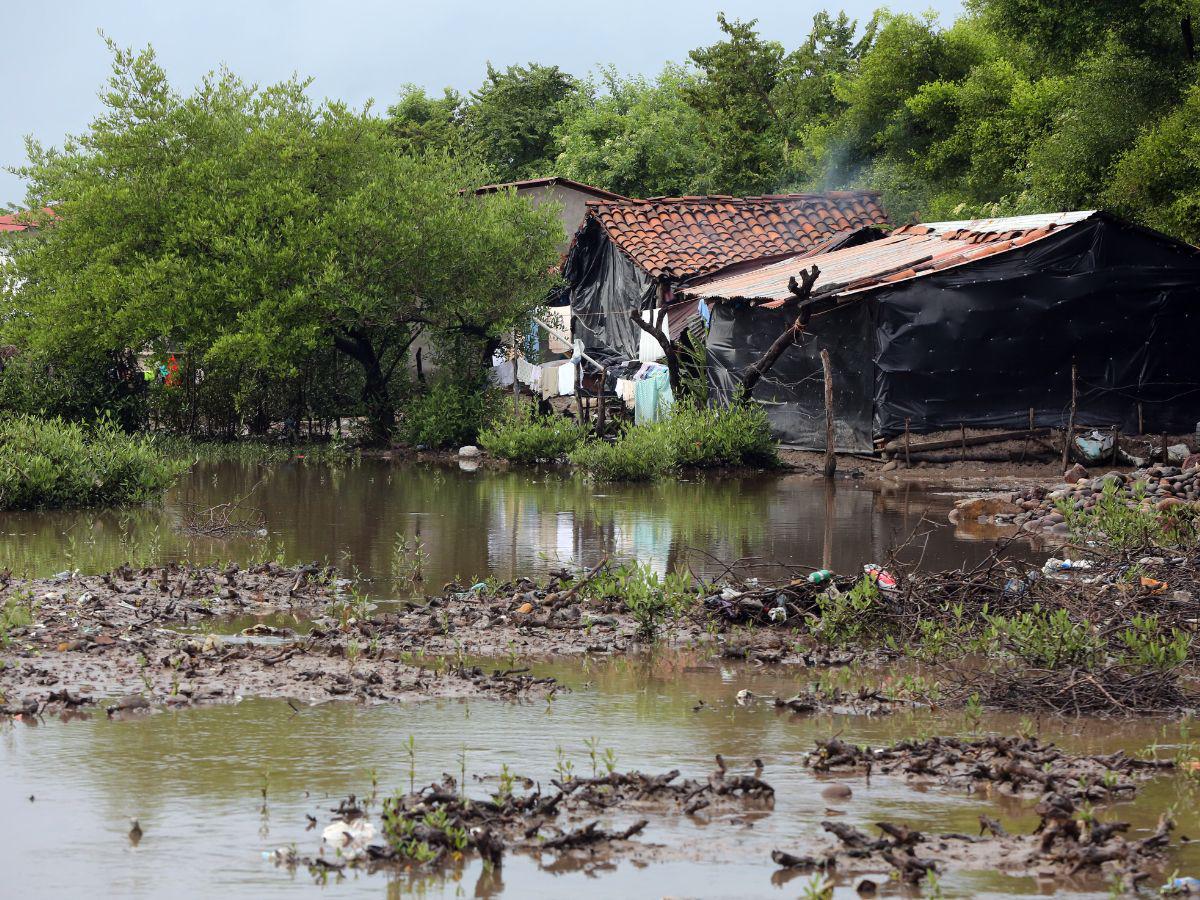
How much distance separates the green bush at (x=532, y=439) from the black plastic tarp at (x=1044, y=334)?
17.6 ft

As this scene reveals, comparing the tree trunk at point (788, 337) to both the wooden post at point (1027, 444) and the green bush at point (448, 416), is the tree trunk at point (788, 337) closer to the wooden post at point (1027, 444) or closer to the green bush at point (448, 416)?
the wooden post at point (1027, 444)

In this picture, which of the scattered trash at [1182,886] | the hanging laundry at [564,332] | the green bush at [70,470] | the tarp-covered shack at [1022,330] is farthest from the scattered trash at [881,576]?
the hanging laundry at [564,332]

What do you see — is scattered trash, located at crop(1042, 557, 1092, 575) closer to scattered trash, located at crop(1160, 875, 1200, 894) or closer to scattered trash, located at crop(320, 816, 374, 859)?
scattered trash, located at crop(1160, 875, 1200, 894)

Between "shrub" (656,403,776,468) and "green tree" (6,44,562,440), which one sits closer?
"shrub" (656,403,776,468)

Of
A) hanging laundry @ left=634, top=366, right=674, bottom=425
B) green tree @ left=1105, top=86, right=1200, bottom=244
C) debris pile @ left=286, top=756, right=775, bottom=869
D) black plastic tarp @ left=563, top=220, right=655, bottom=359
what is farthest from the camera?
black plastic tarp @ left=563, top=220, right=655, bottom=359

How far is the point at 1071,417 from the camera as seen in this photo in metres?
18.9

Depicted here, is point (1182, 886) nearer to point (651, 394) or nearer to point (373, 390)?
point (651, 394)

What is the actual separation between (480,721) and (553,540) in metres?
6.69

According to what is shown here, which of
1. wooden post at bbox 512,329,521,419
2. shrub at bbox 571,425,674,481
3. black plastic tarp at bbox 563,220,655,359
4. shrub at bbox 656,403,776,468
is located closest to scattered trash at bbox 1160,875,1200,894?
shrub at bbox 571,425,674,481

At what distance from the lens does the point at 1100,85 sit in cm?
2133

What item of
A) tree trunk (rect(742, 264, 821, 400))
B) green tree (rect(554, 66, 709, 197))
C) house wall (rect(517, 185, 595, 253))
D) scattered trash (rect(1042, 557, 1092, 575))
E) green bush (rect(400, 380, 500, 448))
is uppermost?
green tree (rect(554, 66, 709, 197))

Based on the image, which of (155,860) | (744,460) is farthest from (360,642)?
(744,460)

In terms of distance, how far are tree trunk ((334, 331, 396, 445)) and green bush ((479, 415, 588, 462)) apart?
3.54 meters

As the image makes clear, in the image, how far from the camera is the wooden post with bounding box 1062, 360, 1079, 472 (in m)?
18.8
